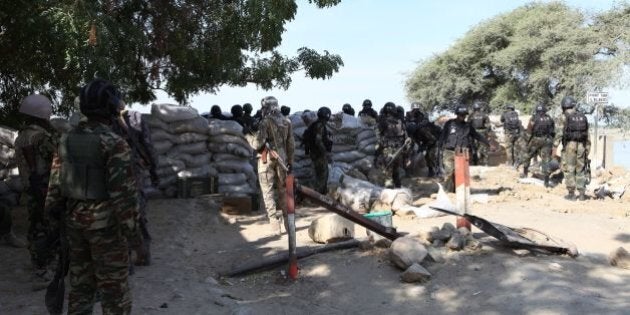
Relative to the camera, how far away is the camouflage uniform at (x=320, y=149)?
8836 mm

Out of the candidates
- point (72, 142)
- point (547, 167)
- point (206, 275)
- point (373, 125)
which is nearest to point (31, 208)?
point (206, 275)

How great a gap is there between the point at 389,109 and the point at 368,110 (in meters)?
1.35

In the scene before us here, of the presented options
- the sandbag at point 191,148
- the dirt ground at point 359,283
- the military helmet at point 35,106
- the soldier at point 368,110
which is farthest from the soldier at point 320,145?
the military helmet at point 35,106

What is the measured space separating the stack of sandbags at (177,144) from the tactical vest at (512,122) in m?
8.31

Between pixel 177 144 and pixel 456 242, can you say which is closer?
pixel 456 242

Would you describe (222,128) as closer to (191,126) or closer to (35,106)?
(191,126)

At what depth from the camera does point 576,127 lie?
861 centimetres

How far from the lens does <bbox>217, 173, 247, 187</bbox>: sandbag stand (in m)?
8.27

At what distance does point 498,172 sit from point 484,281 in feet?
27.5

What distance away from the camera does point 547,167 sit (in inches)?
426

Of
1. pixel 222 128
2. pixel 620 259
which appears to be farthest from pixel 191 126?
pixel 620 259

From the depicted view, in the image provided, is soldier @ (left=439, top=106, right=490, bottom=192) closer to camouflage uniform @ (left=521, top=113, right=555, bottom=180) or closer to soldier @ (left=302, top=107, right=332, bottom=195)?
soldier @ (left=302, top=107, right=332, bottom=195)

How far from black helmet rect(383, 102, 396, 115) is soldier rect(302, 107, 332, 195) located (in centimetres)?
179

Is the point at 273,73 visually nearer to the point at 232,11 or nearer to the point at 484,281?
the point at 232,11
